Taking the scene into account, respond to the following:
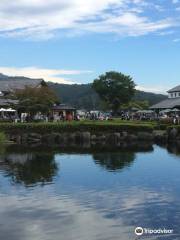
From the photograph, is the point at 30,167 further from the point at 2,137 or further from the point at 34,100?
the point at 34,100

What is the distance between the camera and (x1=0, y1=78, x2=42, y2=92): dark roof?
89738mm

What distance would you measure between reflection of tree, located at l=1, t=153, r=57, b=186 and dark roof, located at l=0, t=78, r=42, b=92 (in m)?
46.1

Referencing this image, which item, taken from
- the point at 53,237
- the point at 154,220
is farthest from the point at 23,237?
the point at 154,220

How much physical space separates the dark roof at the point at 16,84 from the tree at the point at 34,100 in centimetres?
648

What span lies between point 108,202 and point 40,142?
37.6 meters

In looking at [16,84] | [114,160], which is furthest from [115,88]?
[114,160]

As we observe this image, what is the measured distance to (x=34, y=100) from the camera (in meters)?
77.3

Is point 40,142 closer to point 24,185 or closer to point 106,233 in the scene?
point 24,185

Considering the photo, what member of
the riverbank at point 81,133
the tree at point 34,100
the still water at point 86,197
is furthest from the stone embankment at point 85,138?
the still water at point 86,197

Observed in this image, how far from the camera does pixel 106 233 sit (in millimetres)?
17844

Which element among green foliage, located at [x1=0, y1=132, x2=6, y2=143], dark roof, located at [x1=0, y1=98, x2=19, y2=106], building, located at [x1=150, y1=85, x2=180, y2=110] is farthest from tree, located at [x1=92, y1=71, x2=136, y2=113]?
green foliage, located at [x1=0, y1=132, x2=6, y2=143]

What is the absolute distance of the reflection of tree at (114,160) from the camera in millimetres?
37156

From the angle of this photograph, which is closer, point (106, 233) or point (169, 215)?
point (106, 233)

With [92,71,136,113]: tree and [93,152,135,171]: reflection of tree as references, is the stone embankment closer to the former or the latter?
[93,152,135,171]: reflection of tree
